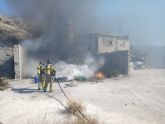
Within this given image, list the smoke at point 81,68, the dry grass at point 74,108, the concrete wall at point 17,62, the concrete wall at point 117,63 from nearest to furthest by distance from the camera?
the dry grass at point 74,108
the concrete wall at point 17,62
the smoke at point 81,68
the concrete wall at point 117,63

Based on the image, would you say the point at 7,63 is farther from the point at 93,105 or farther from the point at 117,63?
the point at 93,105

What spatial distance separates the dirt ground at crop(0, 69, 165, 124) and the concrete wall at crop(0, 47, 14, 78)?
4.89 m

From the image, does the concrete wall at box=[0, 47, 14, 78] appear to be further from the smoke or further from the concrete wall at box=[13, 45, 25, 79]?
the smoke

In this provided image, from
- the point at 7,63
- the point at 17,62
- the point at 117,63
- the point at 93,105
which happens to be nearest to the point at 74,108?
the point at 93,105

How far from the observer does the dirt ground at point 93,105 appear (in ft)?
30.9

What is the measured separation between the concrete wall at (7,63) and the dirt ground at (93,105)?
489cm

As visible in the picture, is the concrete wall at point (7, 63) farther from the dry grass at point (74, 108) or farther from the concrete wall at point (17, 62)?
the dry grass at point (74, 108)

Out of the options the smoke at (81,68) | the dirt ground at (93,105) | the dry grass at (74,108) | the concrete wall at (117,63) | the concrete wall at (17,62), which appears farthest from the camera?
the concrete wall at (117,63)

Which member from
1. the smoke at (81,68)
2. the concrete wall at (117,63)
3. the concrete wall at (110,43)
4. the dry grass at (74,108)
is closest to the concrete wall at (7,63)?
the smoke at (81,68)

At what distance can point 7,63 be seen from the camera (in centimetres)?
2064

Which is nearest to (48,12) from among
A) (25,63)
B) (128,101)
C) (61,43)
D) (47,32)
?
(47,32)

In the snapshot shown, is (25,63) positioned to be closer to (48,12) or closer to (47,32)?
(47,32)

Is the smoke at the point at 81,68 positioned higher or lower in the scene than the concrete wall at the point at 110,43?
lower

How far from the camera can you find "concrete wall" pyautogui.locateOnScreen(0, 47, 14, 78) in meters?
20.6
